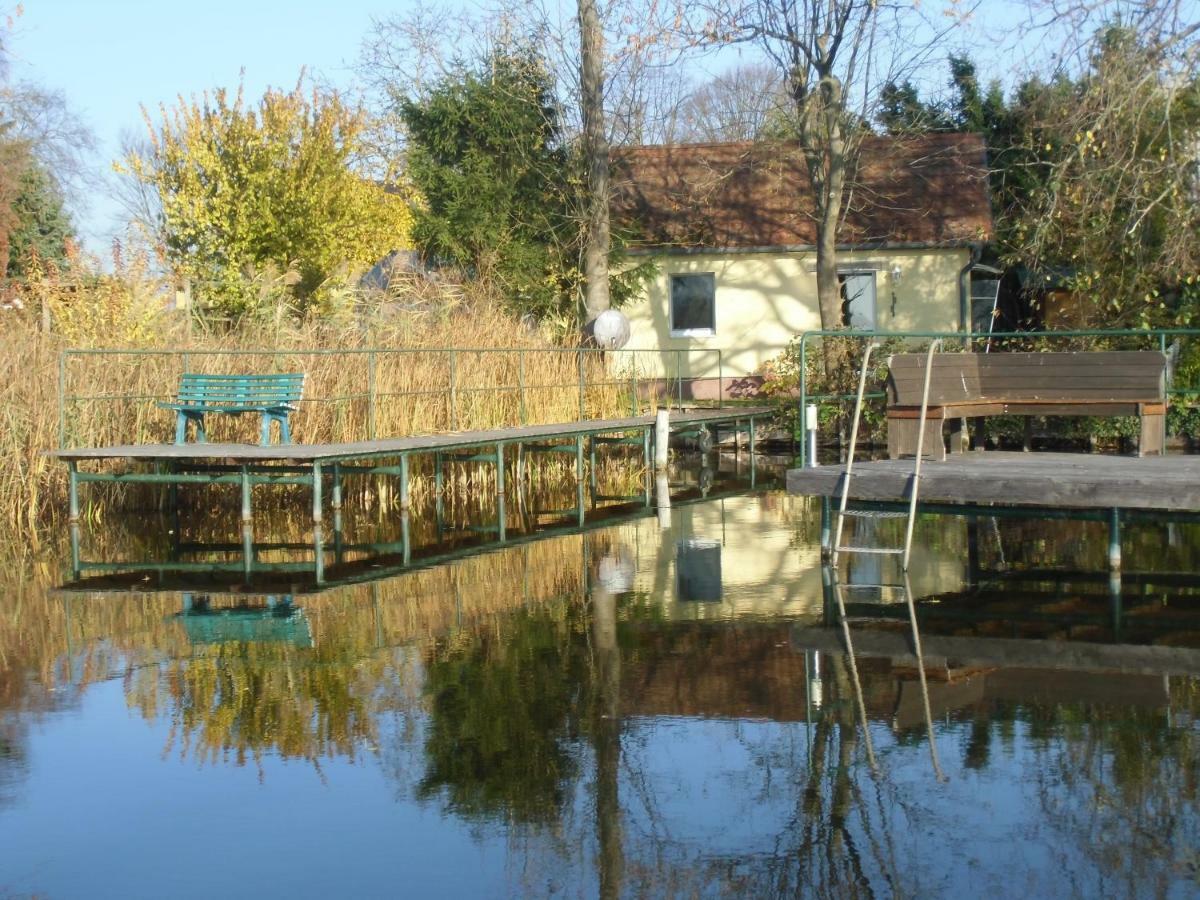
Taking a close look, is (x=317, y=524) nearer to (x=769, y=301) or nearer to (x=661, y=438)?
(x=661, y=438)

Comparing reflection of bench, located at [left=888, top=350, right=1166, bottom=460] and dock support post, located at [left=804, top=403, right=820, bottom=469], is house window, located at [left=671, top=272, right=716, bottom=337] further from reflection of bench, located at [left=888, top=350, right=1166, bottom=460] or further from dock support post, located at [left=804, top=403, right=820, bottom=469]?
dock support post, located at [left=804, top=403, right=820, bottom=469]

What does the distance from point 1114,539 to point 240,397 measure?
833 centimetres

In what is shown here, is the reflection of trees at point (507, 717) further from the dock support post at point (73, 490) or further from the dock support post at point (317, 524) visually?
the dock support post at point (73, 490)

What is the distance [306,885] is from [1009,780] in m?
2.61

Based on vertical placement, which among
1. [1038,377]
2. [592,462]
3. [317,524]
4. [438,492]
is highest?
[1038,377]

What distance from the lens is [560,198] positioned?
2808cm

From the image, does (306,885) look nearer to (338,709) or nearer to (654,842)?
(654,842)

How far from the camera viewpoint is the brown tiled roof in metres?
28.6

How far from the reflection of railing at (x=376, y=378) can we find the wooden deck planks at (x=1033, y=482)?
254 inches

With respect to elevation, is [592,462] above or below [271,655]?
above

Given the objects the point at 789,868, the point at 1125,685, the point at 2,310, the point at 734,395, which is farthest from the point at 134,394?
the point at 734,395

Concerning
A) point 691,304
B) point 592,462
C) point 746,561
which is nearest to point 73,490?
Result: point 592,462

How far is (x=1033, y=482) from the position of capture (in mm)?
10086

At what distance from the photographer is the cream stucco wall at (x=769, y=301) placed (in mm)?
28438
